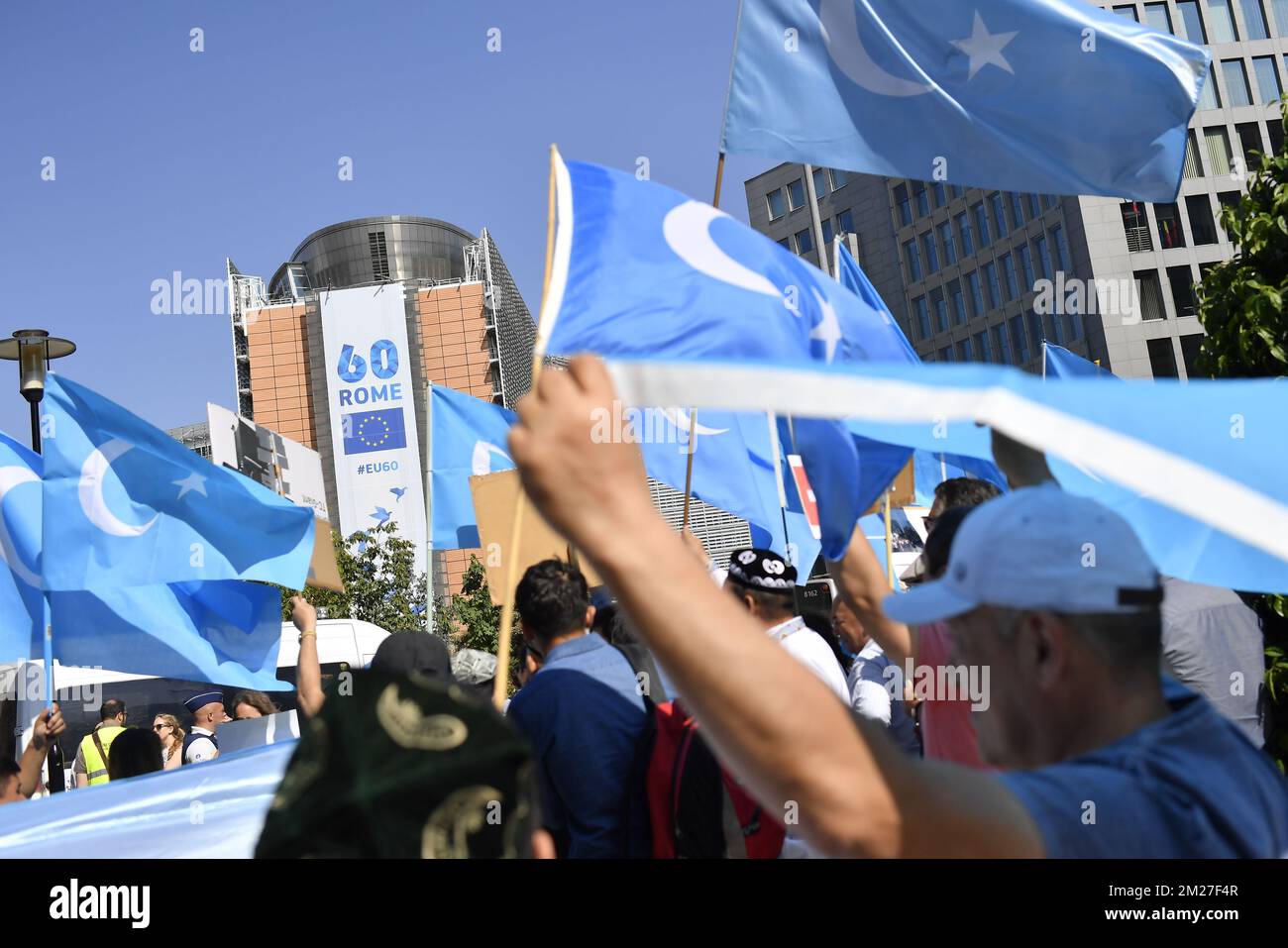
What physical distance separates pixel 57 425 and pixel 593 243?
417cm

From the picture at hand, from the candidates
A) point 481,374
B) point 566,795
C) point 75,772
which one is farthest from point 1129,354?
point 566,795

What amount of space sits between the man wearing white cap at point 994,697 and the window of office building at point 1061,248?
5622 cm

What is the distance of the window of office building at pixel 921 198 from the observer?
61.3 meters

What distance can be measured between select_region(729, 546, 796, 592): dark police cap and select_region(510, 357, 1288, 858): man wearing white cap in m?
2.61

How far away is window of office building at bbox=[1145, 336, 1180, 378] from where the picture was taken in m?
51.1

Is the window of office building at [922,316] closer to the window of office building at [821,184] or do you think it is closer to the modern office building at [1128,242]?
the modern office building at [1128,242]

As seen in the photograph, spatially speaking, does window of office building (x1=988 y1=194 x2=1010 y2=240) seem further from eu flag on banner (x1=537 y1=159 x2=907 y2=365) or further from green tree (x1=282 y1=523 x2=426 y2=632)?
eu flag on banner (x1=537 y1=159 x2=907 y2=365)

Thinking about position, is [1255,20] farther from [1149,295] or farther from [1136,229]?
[1149,295]

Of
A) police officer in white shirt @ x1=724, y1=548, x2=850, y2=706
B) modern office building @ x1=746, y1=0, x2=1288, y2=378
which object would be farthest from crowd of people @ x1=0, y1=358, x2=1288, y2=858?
modern office building @ x1=746, y1=0, x2=1288, y2=378

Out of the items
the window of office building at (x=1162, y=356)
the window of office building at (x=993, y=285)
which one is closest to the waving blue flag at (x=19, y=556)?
the window of office building at (x=1162, y=356)

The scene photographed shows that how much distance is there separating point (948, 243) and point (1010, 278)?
4.92 m

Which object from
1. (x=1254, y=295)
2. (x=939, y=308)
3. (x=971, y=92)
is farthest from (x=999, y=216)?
(x=971, y=92)
